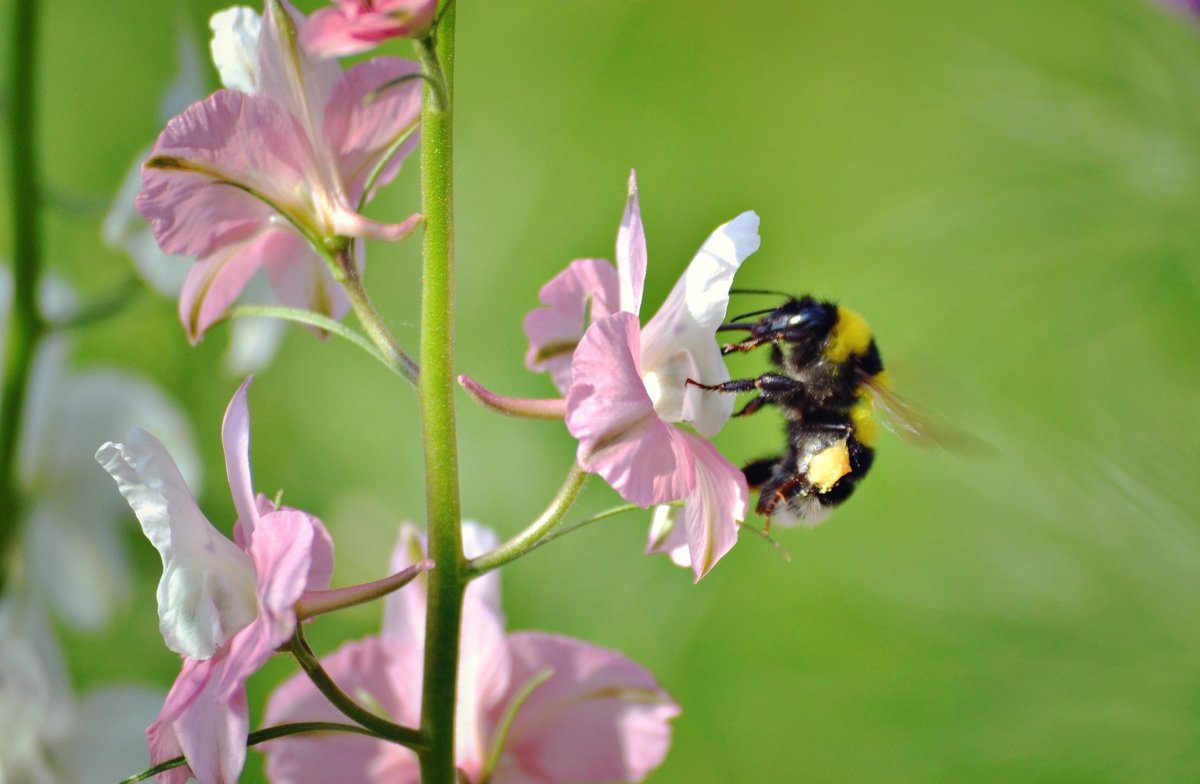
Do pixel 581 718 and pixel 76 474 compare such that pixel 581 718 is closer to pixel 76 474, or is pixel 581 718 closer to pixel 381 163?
pixel 381 163

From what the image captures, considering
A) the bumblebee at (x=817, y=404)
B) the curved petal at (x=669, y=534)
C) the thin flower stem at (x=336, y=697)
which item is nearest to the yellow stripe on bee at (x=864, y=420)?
the bumblebee at (x=817, y=404)

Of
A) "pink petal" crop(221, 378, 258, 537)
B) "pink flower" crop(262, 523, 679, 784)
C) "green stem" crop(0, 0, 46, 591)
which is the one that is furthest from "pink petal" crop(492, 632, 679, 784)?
"green stem" crop(0, 0, 46, 591)

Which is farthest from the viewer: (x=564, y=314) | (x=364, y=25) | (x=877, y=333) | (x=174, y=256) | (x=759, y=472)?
(x=877, y=333)

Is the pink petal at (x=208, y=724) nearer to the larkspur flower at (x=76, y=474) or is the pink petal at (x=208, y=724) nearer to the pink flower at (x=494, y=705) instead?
the pink flower at (x=494, y=705)

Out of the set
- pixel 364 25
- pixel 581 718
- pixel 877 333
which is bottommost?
pixel 877 333

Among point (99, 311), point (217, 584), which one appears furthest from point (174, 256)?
point (217, 584)

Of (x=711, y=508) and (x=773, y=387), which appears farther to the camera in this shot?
(x=773, y=387)
